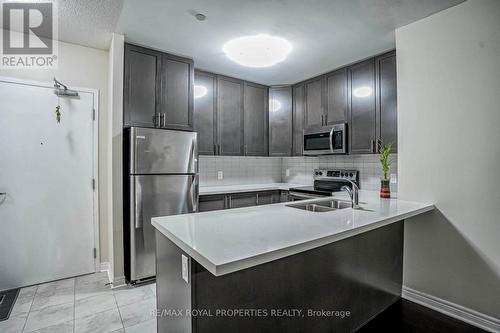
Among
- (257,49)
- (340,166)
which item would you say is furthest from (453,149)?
(257,49)

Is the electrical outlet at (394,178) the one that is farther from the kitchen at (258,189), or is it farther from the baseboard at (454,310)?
the baseboard at (454,310)

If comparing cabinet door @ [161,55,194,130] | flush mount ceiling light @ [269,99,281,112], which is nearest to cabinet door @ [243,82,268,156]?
flush mount ceiling light @ [269,99,281,112]

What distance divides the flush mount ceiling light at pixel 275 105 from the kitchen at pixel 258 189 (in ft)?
2.12

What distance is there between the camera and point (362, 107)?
3070 millimetres

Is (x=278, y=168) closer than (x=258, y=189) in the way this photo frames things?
No

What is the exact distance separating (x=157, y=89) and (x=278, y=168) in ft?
8.43

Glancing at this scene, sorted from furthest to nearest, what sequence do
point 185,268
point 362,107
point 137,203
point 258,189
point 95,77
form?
1. point 258,189
2. point 362,107
3. point 95,77
4. point 137,203
5. point 185,268

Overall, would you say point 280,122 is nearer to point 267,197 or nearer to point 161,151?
point 267,197

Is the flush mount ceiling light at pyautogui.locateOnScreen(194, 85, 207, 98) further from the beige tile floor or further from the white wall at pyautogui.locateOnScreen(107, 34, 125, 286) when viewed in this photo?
the beige tile floor

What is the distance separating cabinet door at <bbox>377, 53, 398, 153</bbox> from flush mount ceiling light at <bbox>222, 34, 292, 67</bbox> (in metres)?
1.08

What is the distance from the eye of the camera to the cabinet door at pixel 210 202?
3.14m

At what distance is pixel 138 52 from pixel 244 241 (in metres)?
2.47

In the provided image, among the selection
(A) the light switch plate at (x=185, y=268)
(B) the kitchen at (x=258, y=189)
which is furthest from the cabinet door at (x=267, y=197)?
(A) the light switch plate at (x=185, y=268)

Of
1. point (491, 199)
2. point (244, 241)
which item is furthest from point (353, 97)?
point (244, 241)
